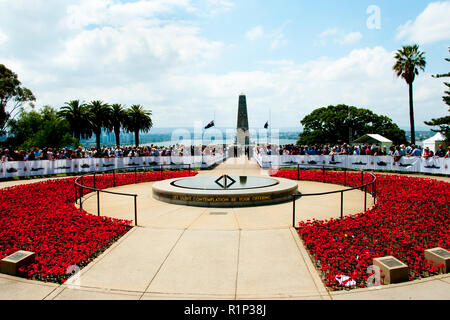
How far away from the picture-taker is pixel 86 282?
5.69 metres

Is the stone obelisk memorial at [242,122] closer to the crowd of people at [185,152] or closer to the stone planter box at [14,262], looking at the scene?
the crowd of people at [185,152]

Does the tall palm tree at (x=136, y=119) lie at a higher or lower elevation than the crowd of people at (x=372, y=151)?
higher

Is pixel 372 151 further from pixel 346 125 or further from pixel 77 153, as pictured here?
pixel 346 125

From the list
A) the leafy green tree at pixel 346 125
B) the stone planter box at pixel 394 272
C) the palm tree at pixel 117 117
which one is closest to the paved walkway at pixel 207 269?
the stone planter box at pixel 394 272

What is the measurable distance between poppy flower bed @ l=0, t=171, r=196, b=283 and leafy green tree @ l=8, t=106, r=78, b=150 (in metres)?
61.9

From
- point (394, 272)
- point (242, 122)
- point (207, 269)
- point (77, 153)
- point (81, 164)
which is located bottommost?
point (207, 269)

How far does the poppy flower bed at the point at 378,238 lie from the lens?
5.91 meters

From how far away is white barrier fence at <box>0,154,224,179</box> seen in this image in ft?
68.2

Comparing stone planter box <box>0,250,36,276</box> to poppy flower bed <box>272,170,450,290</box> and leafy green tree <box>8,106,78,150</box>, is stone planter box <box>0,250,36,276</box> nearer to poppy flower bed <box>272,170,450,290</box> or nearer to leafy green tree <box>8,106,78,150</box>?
poppy flower bed <box>272,170,450,290</box>

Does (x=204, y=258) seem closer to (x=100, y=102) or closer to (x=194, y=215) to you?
(x=194, y=215)

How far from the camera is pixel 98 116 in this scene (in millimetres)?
55406

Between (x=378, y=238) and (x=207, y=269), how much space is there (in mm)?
4219

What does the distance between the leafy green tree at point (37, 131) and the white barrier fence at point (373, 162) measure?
57302 millimetres

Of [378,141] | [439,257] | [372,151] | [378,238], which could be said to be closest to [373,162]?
[372,151]
